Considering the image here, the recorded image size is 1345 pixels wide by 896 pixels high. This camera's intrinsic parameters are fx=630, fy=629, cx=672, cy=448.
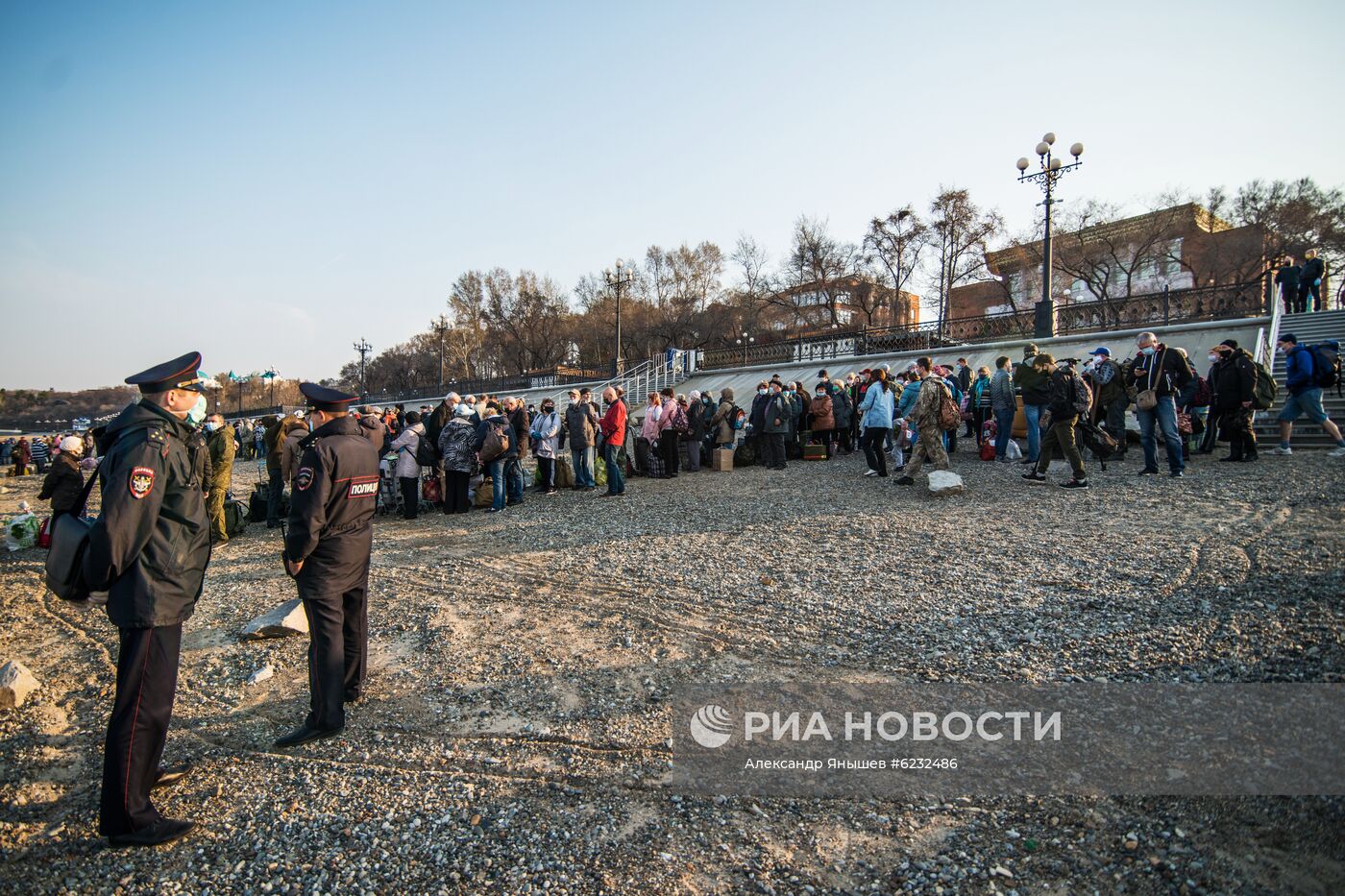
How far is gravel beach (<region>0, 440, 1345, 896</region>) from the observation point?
2484 millimetres

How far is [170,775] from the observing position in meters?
3.18

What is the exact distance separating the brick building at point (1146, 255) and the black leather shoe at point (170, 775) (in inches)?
1397

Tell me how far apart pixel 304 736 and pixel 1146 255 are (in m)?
43.7

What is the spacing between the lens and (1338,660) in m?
3.62

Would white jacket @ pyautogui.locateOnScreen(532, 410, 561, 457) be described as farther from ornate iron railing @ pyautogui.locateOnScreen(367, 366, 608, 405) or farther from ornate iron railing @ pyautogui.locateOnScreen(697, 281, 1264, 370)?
ornate iron railing @ pyautogui.locateOnScreen(367, 366, 608, 405)

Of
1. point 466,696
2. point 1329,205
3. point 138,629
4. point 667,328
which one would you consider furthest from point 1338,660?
point 667,328

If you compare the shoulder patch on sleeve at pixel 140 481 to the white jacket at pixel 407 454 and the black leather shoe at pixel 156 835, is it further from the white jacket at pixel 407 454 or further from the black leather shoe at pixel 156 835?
the white jacket at pixel 407 454

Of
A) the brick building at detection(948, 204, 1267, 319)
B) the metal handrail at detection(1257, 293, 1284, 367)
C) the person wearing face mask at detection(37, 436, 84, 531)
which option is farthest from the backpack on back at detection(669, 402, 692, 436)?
the brick building at detection(948, 204, 1267, 319)

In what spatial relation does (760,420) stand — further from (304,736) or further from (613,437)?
(304,736)

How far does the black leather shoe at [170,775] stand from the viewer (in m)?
3.13

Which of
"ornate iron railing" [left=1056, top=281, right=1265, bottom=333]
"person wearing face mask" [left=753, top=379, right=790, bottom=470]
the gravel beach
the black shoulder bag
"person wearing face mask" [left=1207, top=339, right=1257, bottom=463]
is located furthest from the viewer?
"ornate iron railing" [left=1056, top=281, right=1265, bottom=333]

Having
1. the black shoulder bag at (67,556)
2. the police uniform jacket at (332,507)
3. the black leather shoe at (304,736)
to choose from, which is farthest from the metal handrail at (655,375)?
the black shoulder bag at (67,556)

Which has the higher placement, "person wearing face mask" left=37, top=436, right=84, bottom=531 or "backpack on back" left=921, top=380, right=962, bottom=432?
"backpack on back" left=921, top=380, right=962, bottom=432

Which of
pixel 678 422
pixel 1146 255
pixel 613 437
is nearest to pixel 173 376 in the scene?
pixel 613 437
